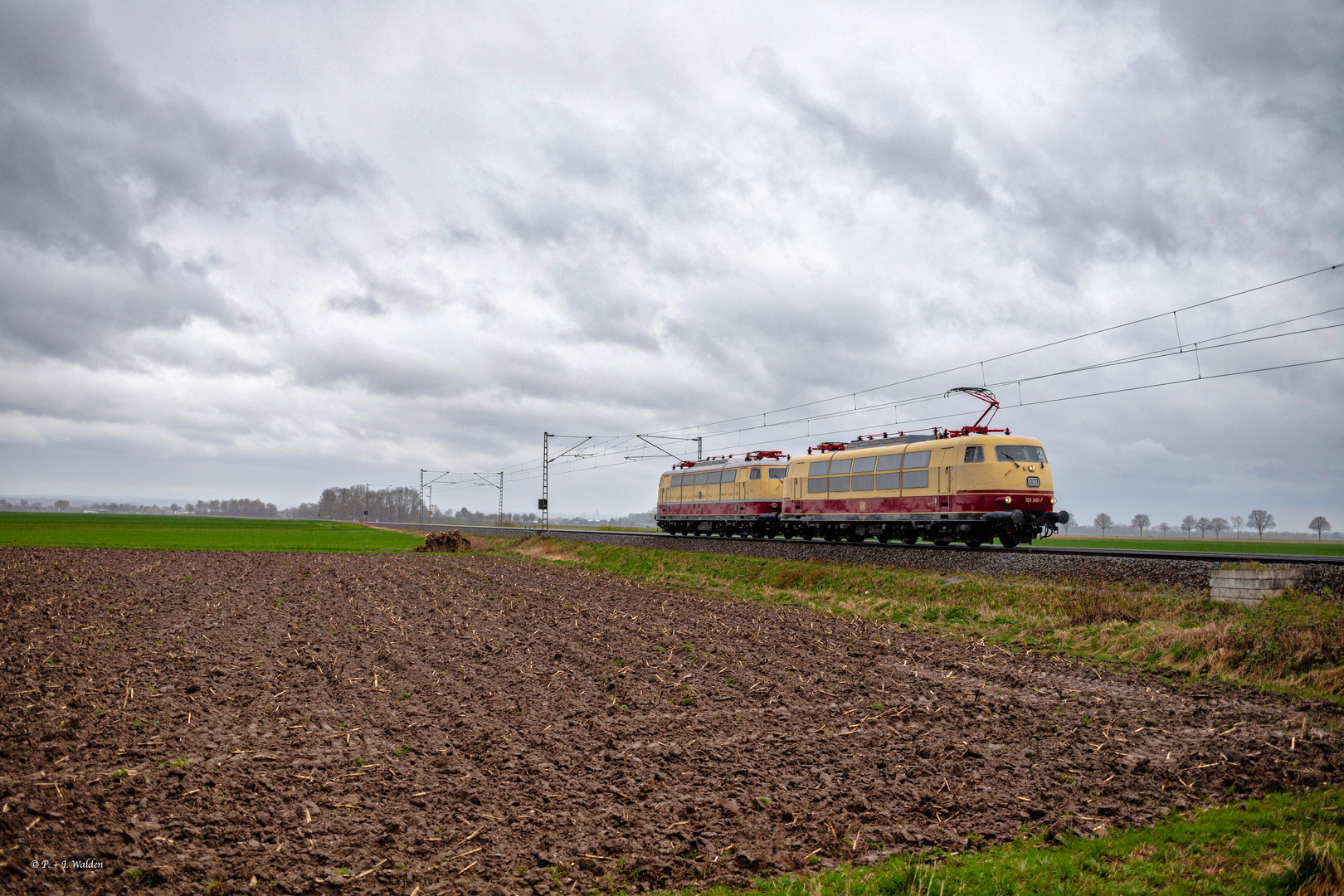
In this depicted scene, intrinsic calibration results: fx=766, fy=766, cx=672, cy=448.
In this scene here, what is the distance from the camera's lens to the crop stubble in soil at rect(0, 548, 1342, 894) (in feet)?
20.9

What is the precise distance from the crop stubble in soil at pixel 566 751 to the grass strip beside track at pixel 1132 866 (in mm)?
335

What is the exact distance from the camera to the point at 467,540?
54.6 m

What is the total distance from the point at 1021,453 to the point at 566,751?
22.5m

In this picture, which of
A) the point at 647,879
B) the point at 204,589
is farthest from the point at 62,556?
the point at 647,879

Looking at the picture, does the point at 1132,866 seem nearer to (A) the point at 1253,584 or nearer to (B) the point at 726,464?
(A) the point at 1253,584

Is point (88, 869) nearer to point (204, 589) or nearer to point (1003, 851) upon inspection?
point (1003, 851)

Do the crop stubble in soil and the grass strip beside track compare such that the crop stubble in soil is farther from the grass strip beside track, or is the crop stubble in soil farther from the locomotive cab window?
the locomotive cab window

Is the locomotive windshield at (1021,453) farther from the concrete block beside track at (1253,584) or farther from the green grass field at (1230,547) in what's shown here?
the green grass field at (1230,547)

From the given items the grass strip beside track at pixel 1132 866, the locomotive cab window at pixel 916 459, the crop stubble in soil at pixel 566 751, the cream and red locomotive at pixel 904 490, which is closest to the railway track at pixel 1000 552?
the cream and red locomotive at pixel 904 490

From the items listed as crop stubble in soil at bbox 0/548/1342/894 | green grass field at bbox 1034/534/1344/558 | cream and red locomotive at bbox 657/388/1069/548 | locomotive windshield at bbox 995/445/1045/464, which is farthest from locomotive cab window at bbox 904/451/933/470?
green grass field at bbox 1034/534/1344/558

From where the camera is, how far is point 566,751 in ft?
28.8

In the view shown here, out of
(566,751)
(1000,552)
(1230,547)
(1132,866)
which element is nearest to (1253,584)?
(1000,552)

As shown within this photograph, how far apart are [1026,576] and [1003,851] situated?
15.2m

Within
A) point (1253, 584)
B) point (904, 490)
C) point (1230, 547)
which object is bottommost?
point (1230, 547)
